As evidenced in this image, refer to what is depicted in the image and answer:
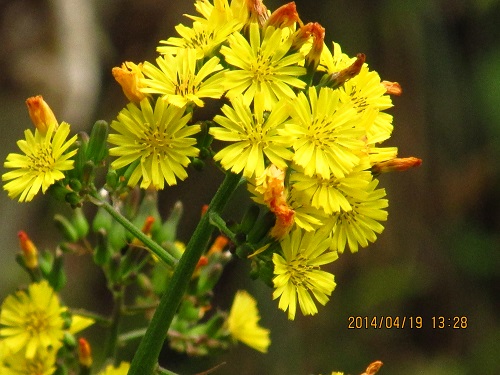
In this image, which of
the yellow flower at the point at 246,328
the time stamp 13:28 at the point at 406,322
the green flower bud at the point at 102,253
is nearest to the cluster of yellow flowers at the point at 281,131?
the green flower bud at the point at 102,253

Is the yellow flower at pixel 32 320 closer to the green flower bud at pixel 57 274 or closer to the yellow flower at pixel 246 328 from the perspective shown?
the green flower bud at pixel 57 274

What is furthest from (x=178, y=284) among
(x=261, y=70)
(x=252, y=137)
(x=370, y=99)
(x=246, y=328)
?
(x=246, y=328)

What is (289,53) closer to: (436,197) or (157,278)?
(157,278)

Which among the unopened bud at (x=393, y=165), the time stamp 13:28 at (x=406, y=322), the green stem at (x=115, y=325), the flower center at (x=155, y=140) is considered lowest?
the green stem at (x=115, y=325)

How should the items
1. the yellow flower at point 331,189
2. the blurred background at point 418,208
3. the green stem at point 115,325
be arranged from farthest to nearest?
the blurred background at point 418,208 < the green stem at point 115,325 < the yellow flower at point 331,189

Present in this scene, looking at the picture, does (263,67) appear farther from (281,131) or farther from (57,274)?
(57,274)

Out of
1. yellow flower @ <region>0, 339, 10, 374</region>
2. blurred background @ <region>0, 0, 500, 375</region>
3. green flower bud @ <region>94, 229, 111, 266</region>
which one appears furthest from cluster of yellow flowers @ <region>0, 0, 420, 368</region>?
blurred background @ <region>0, 0, 500, 375</region>
